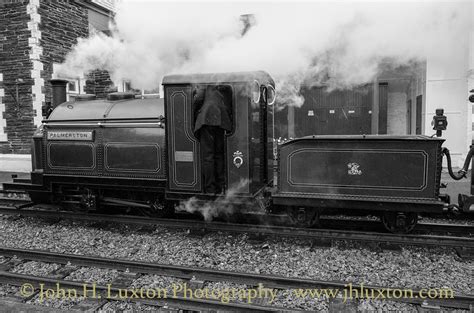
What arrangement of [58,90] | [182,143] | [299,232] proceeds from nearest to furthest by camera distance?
1. [299,232]
2. [182,143]
3. [58,90]

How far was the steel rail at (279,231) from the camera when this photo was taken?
545 centimetres

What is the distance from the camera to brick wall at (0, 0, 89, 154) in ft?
39.3

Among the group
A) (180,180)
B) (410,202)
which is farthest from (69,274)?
(410,202)

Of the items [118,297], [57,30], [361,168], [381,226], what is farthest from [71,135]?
[57,30]

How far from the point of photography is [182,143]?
6113mm

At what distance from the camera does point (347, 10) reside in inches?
281

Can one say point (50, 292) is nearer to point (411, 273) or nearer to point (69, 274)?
point (69, 274)

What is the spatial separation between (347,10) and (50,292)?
635 centimetres

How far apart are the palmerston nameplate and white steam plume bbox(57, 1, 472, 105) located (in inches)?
84.4

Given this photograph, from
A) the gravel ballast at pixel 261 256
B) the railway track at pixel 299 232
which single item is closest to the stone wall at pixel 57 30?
the railway track at pixel 299 232

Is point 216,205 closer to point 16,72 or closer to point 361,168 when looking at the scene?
point 361,168

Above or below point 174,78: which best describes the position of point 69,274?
below

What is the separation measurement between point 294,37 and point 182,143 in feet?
9.58

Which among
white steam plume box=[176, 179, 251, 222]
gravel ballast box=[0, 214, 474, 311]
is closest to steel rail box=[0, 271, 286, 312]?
gravel ballast box=[0, 214, 474, 311]
